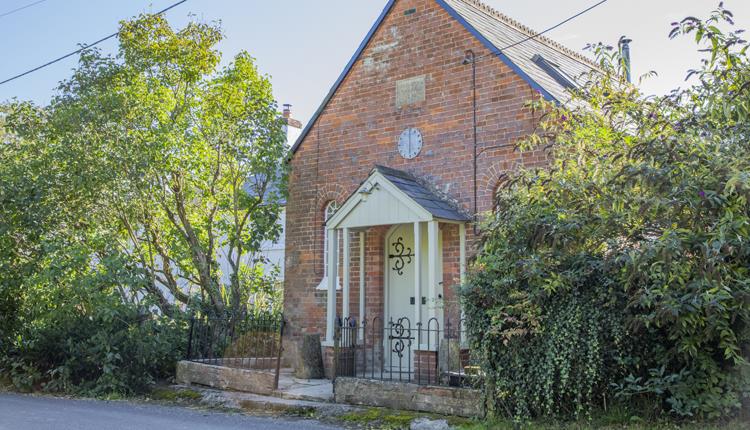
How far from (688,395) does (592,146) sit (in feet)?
10.1

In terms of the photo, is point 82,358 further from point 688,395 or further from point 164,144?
point 688,395

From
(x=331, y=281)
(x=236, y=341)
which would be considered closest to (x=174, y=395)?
(x=236, y=341)

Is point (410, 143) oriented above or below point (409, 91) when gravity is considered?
below

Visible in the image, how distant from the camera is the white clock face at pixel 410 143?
12474 mm

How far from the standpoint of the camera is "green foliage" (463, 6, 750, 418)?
21.4 feet

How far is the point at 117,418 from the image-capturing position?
8.98 metres

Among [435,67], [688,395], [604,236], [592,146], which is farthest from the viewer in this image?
[435,67]

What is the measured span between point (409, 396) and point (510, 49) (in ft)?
21.7

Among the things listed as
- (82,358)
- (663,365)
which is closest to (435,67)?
(663,365)

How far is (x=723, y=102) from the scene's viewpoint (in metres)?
7.21

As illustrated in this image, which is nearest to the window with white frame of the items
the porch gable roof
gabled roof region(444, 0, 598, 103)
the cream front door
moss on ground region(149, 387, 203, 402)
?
the cream front door

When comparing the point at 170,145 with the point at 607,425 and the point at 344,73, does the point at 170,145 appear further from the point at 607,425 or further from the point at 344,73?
the point at 607,425

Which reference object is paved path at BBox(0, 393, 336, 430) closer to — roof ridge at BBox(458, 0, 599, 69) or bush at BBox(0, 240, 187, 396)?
bush at BBox(0, 240, 187, 396)

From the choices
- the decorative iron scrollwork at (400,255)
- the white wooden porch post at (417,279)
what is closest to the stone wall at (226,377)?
the white wooden porch post at (417,279)
